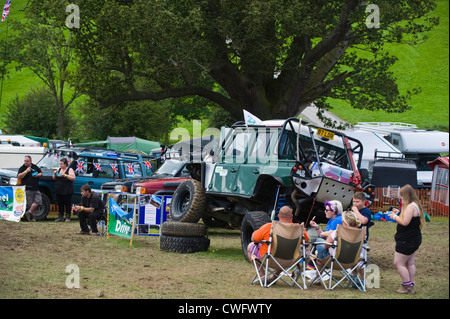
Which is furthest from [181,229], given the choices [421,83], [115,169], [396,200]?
[421,83]

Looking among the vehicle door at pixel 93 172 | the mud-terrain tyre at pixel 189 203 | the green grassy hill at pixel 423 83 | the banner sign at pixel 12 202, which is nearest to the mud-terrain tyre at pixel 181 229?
the mud-terrain tyre at pixel 189 203

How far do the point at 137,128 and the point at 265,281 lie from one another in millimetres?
43176

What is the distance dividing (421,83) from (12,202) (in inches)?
2498

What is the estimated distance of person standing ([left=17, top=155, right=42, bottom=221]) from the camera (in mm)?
17797

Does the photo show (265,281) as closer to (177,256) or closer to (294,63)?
(177,256)

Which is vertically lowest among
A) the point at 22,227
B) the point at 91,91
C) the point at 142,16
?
the point at 22,227

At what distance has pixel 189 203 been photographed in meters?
13.4

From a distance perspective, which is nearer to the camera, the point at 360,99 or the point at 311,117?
the point at 360,99

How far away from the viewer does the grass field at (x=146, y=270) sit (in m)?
8.50

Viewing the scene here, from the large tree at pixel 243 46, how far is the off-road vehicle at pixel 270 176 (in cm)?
1020

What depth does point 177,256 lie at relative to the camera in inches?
489

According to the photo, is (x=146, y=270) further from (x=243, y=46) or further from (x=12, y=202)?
(x=243, y=46)
